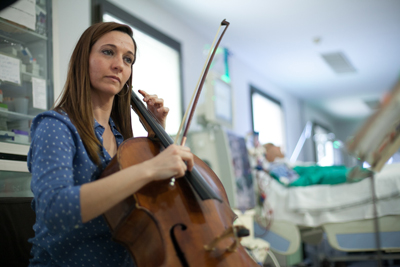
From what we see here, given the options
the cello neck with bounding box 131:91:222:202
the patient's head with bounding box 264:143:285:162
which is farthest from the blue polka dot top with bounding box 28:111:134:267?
the patient's head with bounding box 264:143:285:162

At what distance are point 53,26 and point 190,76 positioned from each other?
6.20 ft

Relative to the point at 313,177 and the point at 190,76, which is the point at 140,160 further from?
the point at 190,76

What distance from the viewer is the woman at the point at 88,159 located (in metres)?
0.75

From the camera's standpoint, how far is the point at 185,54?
360cm

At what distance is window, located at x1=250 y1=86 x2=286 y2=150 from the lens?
498cm

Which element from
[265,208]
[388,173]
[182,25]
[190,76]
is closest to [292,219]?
[265,208]

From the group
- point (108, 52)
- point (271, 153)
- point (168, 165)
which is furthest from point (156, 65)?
point (168, 165)

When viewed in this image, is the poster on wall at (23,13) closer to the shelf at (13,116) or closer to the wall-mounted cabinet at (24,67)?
the wall-mounted cabinet at (24,67)

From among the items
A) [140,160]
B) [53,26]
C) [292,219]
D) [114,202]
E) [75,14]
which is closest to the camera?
[114,202]

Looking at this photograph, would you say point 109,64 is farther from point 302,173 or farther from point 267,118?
point 267,118

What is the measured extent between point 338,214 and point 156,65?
1847 mm

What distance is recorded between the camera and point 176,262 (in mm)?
757

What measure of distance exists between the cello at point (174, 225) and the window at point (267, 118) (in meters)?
3.92

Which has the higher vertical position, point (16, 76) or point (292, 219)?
point (16, 76)
